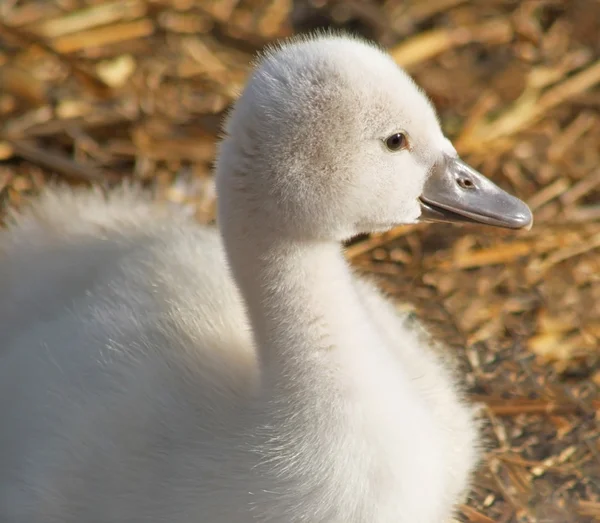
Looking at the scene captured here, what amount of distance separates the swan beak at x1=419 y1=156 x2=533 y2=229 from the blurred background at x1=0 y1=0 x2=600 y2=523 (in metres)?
0.87

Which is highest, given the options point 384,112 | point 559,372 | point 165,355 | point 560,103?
point 384,112

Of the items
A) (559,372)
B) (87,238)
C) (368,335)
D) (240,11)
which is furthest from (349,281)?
(240,11)

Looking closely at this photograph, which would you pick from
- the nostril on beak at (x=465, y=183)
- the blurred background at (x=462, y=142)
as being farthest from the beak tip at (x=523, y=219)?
the blurred background at (x=462, y=142)

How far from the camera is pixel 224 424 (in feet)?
7.78

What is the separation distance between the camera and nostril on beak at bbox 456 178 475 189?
239 centimetres

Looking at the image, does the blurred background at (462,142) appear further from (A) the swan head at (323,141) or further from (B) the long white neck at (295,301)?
(A) the swan head at (323,141)

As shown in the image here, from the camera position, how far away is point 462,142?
3949mm

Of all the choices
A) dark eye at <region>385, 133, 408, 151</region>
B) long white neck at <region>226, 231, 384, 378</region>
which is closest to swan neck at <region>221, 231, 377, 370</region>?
long white neck at <region>226, 231, 384, 378</region>

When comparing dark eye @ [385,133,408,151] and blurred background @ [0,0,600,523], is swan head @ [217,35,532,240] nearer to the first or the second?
dark eye @ [385,133,408,151]

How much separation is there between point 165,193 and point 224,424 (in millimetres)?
1518

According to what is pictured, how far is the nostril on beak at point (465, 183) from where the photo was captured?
2.39 m

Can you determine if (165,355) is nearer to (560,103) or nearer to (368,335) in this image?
(368,335)

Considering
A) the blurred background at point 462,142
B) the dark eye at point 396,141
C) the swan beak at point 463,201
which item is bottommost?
the blurred background at point 462,142

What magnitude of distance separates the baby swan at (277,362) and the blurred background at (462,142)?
61cm
